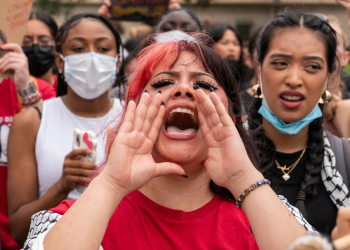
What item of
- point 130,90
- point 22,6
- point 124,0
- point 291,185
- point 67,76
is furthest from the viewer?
point 124,0

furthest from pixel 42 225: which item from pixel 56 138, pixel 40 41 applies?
pixel 40 41

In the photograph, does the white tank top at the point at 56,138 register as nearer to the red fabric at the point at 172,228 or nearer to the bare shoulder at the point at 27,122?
the bare shoulder at the point at 27,122

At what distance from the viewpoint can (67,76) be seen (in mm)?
3725

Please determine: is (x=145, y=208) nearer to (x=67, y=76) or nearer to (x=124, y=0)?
(x=67, y=76)

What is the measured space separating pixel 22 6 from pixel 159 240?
2439 millimetres

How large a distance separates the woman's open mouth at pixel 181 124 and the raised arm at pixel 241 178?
0.10 m

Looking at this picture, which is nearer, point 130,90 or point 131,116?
point 131,116

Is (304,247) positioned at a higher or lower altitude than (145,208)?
higher

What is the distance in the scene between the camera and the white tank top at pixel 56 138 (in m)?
3.12

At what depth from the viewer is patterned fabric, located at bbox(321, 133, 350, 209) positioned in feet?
9.47

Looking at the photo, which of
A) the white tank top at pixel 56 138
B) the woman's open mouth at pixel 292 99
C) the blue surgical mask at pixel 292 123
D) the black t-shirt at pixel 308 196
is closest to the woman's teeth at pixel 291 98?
the woman's open mouth at pixel 292 99

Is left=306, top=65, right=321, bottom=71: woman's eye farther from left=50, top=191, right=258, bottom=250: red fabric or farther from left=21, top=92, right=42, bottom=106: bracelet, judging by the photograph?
left=21, top=92, right=42, bottom=106: bracelet

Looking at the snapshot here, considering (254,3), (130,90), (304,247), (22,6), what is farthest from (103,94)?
(254,3)

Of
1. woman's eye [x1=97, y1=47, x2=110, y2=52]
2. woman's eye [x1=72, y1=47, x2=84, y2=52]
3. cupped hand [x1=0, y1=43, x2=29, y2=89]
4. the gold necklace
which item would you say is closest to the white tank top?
cupped hand [x1=0, y1=43, x2=29, y2=89]
